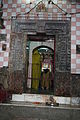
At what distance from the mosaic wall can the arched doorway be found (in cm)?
266

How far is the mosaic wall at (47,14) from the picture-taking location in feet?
22.1

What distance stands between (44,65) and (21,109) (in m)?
5.39

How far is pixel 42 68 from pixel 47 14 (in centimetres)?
360

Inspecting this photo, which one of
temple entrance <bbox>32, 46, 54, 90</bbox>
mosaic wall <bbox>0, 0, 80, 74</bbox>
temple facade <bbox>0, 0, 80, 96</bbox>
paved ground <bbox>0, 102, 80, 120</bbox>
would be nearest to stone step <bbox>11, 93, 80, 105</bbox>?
temple facade <bbox>0, 0, 80, 96</bbox>

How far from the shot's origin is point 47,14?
277 inches

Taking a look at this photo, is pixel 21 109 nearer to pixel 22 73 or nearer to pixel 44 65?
pixel 22 73

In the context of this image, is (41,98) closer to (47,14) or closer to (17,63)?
(17,63)

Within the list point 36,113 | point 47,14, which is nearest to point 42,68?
point 47,14

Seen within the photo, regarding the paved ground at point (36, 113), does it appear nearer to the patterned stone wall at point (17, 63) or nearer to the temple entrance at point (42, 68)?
the patterned stone wall at point (17, 63)

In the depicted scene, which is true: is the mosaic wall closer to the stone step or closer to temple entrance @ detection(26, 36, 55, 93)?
the stone step

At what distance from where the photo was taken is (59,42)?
6.84m

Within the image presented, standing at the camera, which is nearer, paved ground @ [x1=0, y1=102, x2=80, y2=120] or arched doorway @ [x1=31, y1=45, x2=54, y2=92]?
paved ground @ [x1=0, y1=102, x2=80, y2=120]

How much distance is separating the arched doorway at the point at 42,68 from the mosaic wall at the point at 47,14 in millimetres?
2664

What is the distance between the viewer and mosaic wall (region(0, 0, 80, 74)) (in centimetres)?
674
